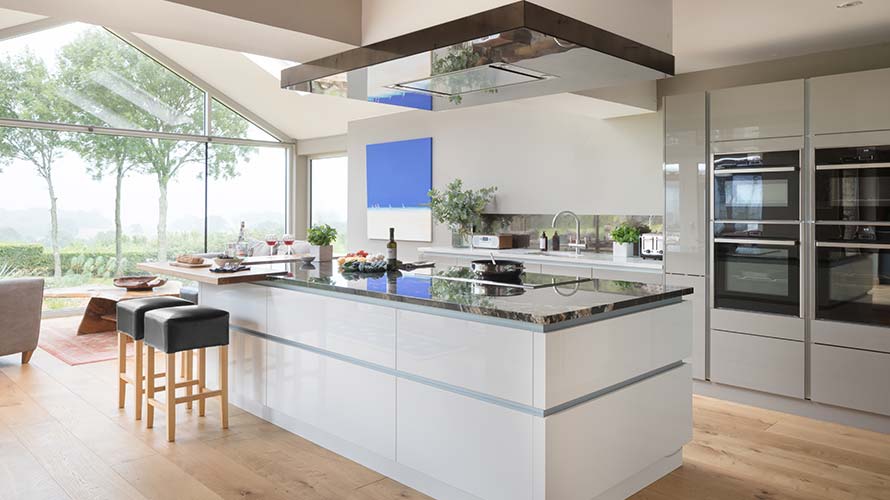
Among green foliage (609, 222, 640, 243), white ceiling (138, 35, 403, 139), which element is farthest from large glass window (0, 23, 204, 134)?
green foliage (609, 222, 640, 243)

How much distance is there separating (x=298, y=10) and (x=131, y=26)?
2.78ft

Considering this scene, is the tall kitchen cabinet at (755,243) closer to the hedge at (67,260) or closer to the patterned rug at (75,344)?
the patterned rug at (75,344)

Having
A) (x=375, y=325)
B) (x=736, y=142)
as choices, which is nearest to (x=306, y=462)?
(x=375, y=325)

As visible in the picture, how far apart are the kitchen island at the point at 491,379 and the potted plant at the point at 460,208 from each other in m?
3.03

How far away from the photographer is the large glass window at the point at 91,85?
7.35 m

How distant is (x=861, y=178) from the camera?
3.90 meters

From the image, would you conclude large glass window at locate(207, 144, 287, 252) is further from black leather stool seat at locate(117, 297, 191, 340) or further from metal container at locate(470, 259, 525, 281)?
metal container at locate(470, 259, 525, 281)

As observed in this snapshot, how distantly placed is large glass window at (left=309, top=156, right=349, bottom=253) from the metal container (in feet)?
20.7

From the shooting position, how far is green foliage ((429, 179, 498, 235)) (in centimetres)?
675

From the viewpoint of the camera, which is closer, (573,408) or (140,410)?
(573,408)

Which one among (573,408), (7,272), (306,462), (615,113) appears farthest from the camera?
(7,272)

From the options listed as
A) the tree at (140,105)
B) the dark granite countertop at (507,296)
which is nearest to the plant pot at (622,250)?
the dark granite countertop at (507,296)

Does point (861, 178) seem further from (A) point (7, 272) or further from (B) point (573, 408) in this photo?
(A) point (7, 272)

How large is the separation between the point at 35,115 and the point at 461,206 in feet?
17.0
